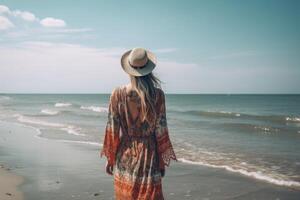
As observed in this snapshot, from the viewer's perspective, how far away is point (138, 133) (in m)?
3.17

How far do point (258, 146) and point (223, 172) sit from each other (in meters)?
5.32

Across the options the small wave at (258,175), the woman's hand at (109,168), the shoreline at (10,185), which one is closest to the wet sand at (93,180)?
the shoreline at (10,185)

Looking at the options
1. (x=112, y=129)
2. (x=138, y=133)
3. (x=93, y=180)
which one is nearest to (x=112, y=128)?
(x=112, y=129)

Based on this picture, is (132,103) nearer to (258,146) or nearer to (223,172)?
(223,172)

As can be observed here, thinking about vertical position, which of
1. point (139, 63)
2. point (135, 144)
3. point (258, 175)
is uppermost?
point (139, 63)

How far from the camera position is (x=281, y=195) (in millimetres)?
6688

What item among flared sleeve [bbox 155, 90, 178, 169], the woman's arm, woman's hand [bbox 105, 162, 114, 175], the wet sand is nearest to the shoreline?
the wet sand

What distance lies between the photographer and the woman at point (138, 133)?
121 inches

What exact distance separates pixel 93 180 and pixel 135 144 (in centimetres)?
454

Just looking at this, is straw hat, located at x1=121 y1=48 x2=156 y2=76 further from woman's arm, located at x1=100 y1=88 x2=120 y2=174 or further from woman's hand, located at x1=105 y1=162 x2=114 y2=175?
woman's hand, located at x1=105 y1=162 x2=114 y2=175

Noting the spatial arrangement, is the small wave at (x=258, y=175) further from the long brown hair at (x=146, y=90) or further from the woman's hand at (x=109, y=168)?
the long brown hair at (x=146, y=90)

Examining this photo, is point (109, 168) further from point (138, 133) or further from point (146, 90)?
point (146, 90)

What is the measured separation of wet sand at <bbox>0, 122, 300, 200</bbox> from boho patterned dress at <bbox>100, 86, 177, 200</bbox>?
3.24m

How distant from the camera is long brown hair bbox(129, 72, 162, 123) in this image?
3039 mm
